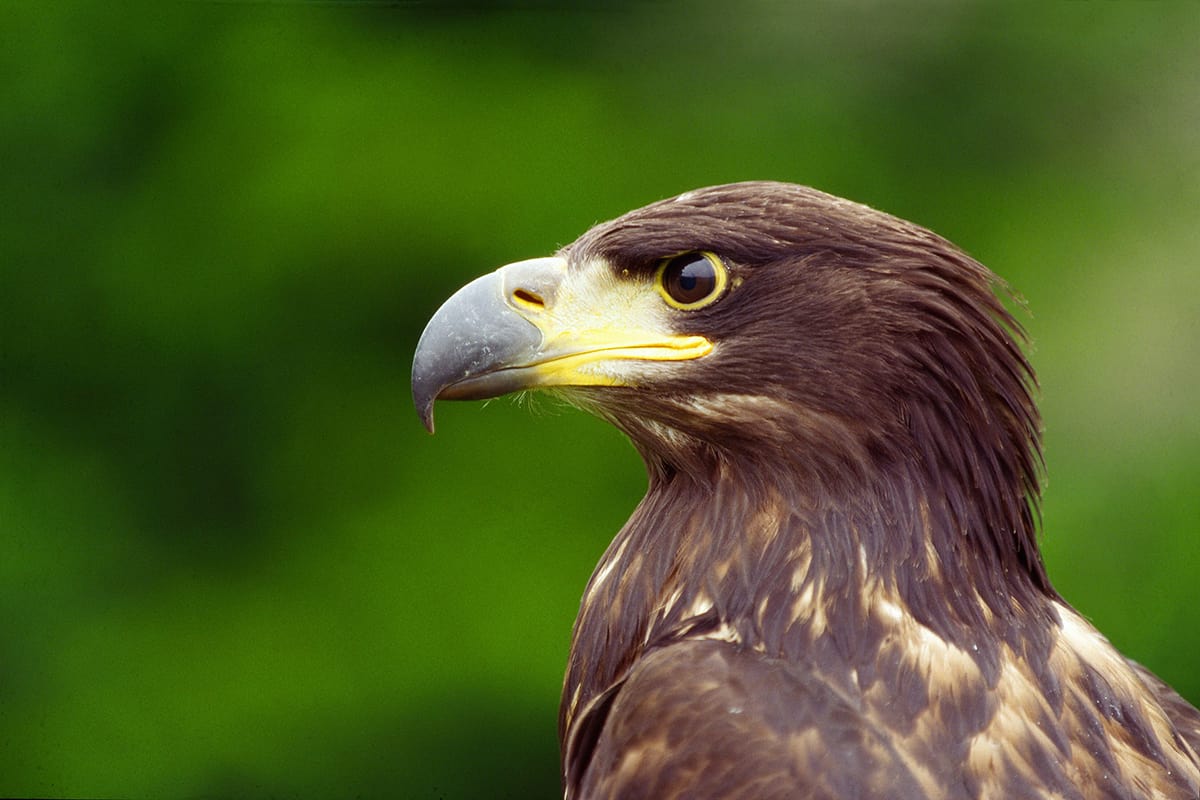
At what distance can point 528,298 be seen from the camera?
2256 mm

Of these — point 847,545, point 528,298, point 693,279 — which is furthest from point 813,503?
point 528,298

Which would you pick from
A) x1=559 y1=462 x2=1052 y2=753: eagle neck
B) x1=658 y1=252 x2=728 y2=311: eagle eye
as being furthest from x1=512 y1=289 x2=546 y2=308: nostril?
x1=559 y1=462 x2=1052 y2=753: eagle neck

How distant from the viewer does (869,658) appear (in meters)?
2.04

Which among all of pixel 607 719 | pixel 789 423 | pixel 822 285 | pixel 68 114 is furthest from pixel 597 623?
pixel 68 114

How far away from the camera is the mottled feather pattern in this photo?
1976mm

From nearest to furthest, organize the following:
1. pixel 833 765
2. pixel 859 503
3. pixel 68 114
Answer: pixel 833 765
pixel 859 503
pixel 68 114

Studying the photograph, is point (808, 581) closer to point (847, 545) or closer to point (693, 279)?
point (847, 545)

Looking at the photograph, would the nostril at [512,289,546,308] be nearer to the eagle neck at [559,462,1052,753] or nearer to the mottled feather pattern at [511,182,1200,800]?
the mottled feather pattern at [511,182,1200,800]

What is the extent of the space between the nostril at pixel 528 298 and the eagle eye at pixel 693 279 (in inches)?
7.1

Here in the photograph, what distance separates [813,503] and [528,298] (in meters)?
0.50

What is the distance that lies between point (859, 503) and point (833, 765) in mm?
402

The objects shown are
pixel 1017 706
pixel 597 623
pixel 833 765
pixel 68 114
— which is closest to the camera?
pixel 833 765

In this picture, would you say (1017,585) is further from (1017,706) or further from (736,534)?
(736,534)

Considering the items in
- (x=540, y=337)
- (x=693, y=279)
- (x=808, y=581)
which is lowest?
(x=808, y=581)
